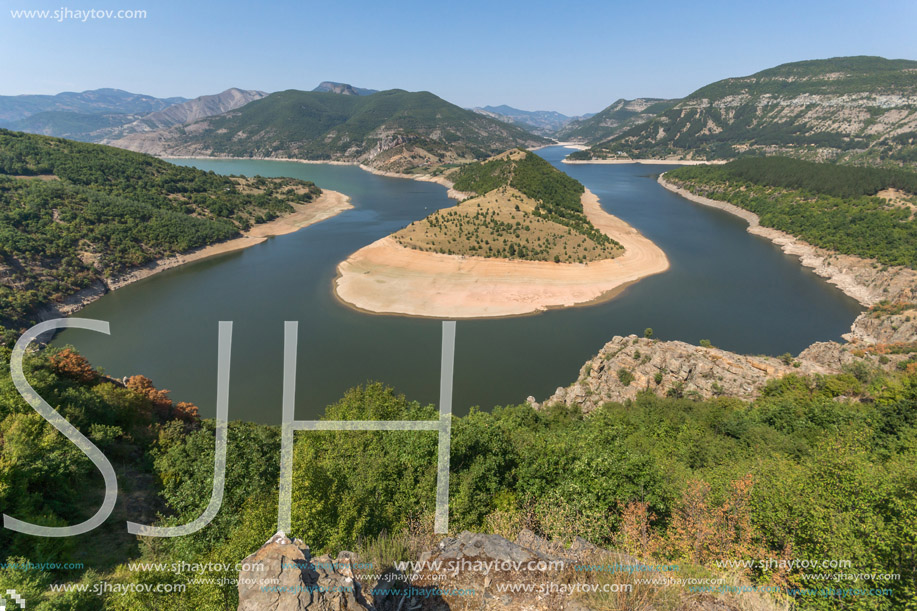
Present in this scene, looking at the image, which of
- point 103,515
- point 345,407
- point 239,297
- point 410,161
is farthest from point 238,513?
point 410,161

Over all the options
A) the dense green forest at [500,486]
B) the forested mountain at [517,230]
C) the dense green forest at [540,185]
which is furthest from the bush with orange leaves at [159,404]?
the dense green forest at [540,185]

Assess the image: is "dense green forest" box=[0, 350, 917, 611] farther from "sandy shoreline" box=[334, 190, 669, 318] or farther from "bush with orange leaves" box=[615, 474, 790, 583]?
"sandy shoreline" box=[334, 190, 669, 318]

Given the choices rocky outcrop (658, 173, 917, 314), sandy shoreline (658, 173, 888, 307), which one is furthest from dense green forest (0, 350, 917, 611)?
sandy shoreline (658, 173, 888, 307)

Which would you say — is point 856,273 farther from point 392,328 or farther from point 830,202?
point 392,328

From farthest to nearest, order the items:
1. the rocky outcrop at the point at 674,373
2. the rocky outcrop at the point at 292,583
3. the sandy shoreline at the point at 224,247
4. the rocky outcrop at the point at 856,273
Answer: the sandy shoreline at the point at 224,247 < the rocky outcrop at the point at 856,273 < the rocky outcrop at the point at 674,373 < the rocky outcrop at the point at 292,583

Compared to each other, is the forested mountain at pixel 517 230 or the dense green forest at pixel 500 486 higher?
the forested mountain at pixel 517 230

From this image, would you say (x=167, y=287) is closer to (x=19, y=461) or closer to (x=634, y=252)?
(x=19, y=461)

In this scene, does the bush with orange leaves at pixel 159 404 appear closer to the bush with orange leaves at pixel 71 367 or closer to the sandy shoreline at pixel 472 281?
the bush with orange leaves at pixel 71 367
